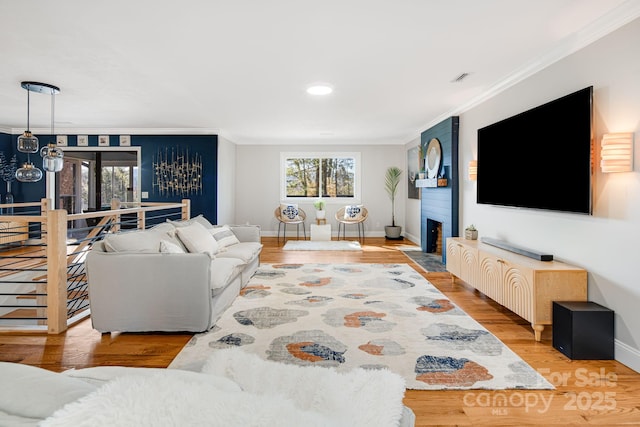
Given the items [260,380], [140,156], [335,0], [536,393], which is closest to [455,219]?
[536,393]

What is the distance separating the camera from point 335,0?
2445mm

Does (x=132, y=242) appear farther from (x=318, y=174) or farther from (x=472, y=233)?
(x=318, y=174)

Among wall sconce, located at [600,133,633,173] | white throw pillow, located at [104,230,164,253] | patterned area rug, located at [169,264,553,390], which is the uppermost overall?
wall sconce, located at [600,133,633,173]

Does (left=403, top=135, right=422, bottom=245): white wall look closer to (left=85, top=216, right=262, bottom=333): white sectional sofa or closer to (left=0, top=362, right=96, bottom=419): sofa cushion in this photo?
(left=85, top=216, right=262, bottom=333): white sectional sofa

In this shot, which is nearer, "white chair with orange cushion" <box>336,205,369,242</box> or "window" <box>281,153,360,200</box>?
"white chair with orange cushion" <box>336,205,369,242</box>

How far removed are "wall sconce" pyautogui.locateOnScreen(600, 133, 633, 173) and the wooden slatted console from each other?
2.71ft

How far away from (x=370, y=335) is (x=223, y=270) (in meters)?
1.41

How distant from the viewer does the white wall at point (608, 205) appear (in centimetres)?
245

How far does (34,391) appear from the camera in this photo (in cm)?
54

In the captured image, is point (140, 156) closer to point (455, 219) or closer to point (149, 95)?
point (149, 95)

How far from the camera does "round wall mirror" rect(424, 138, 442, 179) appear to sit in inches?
235

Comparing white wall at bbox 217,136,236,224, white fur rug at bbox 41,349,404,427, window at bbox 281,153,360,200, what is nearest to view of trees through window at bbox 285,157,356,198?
window at bbox 281,153,360,200

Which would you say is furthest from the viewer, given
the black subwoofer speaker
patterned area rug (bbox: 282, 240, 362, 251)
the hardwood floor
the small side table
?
the small side table

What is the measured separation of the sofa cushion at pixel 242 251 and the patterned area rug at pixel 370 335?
1.27 feet
